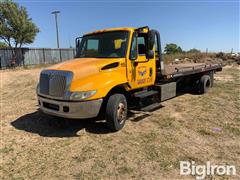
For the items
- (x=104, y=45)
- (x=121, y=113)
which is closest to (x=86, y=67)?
(x=104, y=45)

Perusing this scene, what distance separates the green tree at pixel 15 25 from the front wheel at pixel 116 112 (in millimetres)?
20290

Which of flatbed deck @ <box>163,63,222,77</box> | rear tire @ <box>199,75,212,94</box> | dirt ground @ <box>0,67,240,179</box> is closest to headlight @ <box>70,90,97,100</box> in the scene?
dirt ground @ <box>0,67,240,179</box>

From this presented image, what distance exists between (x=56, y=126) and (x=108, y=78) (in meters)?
2.04

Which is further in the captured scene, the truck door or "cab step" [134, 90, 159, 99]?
"cab step" [134, 90, 159, 99]

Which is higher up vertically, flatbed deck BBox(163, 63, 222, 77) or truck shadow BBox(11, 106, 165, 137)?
flatbed deck BBox(163, 63, 222, 77)

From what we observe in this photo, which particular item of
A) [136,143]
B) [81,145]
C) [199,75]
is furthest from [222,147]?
[199,75]

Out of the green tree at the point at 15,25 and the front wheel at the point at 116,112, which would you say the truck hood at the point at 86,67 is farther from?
the green tree at the point at 15,25

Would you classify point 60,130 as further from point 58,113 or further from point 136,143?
point 136,143

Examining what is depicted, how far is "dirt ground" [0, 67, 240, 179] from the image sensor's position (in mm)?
3451

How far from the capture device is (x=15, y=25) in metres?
22.1

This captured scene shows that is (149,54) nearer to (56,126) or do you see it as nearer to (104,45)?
(104,45)

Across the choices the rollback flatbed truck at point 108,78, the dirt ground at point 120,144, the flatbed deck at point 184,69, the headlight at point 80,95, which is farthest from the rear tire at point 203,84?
the headlight at point 80,95

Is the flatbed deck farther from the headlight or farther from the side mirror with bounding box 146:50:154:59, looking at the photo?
the headlight

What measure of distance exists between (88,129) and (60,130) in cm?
70
